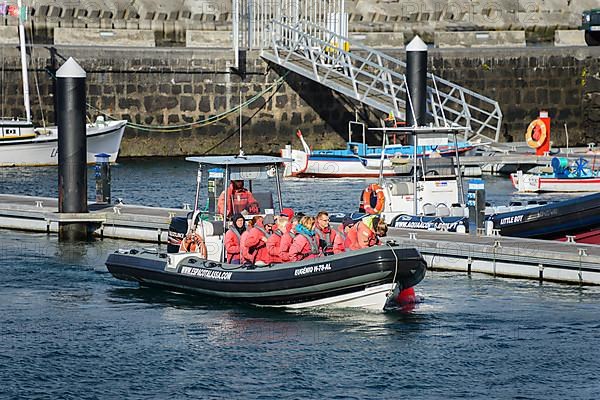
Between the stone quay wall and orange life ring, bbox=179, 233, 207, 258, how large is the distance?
19.0 meters

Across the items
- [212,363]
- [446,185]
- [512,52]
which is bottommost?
[212,363]

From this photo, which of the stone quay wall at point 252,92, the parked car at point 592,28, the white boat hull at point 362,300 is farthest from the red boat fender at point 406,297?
the parked car at point 592,28

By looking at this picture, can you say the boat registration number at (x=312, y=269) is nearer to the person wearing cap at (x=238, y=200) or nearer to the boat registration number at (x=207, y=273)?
the boat registration number at (x=207, y=273)

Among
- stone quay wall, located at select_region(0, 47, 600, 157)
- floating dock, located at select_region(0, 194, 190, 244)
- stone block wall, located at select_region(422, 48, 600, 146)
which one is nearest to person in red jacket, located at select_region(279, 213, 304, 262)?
floating dock, located at select_region(0, 194, 190, 244)

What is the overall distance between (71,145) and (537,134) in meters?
16.5

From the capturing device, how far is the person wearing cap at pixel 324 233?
20.0 meters

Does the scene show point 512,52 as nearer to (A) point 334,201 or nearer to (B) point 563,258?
(A) point 334,201

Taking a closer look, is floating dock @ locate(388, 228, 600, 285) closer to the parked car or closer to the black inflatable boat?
the black inflatable boat

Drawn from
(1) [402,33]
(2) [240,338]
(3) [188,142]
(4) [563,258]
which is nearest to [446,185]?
(4) [563,258]

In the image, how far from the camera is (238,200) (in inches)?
837

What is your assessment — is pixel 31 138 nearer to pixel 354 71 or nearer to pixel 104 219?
pixel 354 71

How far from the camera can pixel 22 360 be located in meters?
17.4

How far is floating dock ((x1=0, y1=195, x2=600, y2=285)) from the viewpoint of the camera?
21.2m

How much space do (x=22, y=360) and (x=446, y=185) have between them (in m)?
10.3
